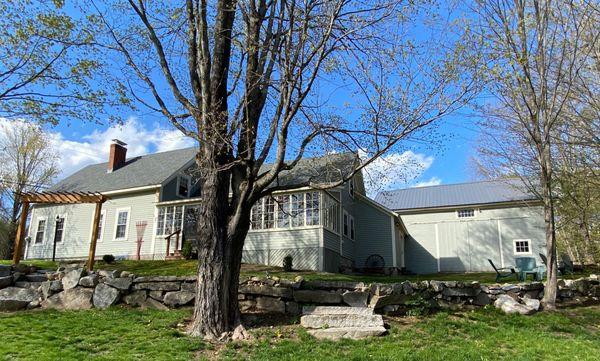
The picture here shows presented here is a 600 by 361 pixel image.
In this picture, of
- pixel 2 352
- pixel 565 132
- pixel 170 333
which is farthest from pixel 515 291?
pixel 2 352

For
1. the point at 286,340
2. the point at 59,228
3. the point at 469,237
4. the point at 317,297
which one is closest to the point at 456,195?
the point at 469,237

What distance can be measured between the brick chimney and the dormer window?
4965mm

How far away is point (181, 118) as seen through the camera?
8180mm

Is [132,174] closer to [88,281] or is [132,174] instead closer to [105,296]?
[88,281]

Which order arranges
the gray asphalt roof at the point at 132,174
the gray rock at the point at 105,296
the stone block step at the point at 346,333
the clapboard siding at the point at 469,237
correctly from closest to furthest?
the stone block step at the point at 346,333, the gray rock at the point at 105,296, the gray asphalt roof at the point at 132,174, the clapboard siding at the point at 469,237

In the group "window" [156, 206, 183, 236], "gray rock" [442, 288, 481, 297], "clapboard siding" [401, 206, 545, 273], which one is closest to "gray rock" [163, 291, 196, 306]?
"gray rock" [442, 288, 481, 297]

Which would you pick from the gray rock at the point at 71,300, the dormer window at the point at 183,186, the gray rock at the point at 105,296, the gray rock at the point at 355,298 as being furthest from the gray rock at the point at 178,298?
the dormer window at the point at 183,186

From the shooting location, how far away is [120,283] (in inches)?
359

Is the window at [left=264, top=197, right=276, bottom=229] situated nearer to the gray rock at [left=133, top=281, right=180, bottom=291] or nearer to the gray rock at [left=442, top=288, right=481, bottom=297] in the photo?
the gray rock at [left=133, top=281, right=180, bottom=291]

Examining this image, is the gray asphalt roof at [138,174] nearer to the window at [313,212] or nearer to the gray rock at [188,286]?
the window at [313,212]

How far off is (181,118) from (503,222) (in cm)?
1908

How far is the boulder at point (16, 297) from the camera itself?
8.84 metres

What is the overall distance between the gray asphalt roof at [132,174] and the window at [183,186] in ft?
1.86

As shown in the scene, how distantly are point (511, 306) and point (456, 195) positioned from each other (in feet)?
54.0
